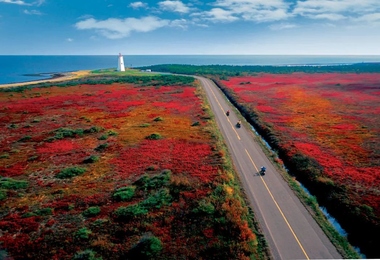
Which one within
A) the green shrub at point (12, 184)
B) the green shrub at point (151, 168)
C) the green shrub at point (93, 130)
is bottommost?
the green shrub at point (12, 184)

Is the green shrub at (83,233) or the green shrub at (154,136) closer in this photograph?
the green shrub at (83,233)

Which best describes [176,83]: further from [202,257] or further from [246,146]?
[202,257]

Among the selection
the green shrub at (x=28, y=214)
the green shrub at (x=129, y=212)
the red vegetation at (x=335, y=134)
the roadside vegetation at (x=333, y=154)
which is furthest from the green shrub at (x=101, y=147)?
the red vegetation at (x=335, y=134)

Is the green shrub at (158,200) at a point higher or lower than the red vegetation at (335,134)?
lower

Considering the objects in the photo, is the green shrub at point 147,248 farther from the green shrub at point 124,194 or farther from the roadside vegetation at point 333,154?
the roadside vegetation at point 333,154

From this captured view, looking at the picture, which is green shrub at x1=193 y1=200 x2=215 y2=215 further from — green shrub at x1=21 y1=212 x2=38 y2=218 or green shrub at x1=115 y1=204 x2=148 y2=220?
green shrub at x1=21 y1=212 x2=38 y2=218

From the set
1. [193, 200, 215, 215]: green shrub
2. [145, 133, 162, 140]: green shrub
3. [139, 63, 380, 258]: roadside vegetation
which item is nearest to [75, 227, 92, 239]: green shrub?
[193, 200, 215, 215]: green shrub

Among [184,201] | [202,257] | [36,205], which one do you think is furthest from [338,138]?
[36,205]
